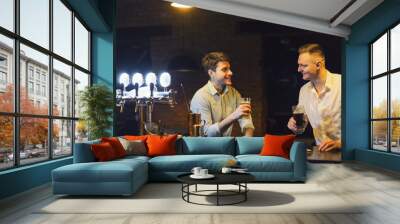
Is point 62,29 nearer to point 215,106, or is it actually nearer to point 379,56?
point 215,106

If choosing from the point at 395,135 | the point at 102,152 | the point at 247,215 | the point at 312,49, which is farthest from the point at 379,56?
the point at 102,152

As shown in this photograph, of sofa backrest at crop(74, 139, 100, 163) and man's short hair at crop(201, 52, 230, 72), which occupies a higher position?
man's short hair at crop(201, 52, 230, 72)

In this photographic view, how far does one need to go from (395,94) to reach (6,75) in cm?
719

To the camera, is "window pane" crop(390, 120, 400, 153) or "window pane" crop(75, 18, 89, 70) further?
"window pane" crop(75, 18, 89, 70)

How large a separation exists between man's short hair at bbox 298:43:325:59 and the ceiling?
43cm

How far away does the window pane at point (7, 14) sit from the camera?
476 centimetres

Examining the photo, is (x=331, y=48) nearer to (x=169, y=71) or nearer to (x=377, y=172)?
(x=377, y=172)

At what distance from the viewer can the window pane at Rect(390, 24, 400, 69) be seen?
764 cm

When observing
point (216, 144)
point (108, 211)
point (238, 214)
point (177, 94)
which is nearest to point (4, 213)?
point (108, 211)

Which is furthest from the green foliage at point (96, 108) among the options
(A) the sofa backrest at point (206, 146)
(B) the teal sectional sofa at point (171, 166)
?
(A) the sofa backrest at point (206, 146)

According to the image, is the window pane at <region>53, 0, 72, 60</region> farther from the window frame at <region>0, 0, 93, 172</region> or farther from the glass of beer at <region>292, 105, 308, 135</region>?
the glass of beer at <region>292, 105, 308, 135</region>

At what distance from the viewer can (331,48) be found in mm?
9039

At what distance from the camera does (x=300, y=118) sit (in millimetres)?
9016

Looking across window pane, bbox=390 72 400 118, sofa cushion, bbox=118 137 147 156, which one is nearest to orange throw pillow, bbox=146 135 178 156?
sofa cushion, bbox=118 137 147 156
